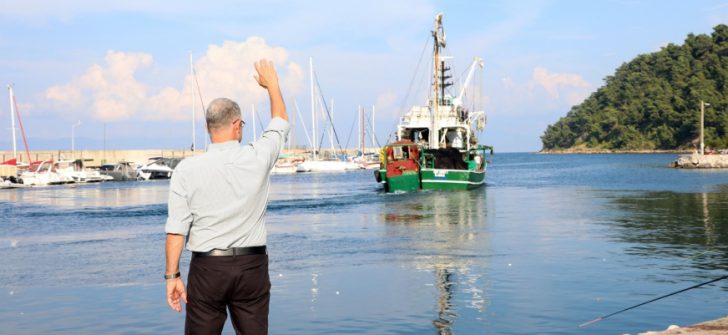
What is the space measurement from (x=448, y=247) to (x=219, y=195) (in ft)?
55.2

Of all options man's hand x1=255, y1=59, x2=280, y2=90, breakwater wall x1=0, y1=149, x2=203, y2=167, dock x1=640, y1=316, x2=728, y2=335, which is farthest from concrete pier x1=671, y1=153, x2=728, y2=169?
man's hand x1=255, y1=59, x2=280, y2=90

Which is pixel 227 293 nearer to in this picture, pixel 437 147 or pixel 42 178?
pixel 437 147

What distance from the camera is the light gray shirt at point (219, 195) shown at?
5.24 metres

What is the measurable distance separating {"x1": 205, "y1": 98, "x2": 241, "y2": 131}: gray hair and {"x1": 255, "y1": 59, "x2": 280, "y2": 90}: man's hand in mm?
310

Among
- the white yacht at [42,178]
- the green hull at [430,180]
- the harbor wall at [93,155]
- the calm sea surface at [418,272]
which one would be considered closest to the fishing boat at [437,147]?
the green hull at [430,180]

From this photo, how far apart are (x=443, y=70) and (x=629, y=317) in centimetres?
5075

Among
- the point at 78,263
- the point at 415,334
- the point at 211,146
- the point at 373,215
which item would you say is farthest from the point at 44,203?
the point at 211,146

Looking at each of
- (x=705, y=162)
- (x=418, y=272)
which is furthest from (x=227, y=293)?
(x=705, y=162)

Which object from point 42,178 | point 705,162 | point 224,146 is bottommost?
point 42,178

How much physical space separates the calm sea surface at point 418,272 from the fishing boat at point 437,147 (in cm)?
1773

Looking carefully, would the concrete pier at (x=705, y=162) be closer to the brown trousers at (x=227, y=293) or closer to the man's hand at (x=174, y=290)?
the brown trousers at (x=227, y=293)

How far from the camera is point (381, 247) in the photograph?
2211 centimetres

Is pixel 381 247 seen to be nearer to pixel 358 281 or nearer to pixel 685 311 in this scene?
pixel 358 281

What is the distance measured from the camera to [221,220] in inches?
207
